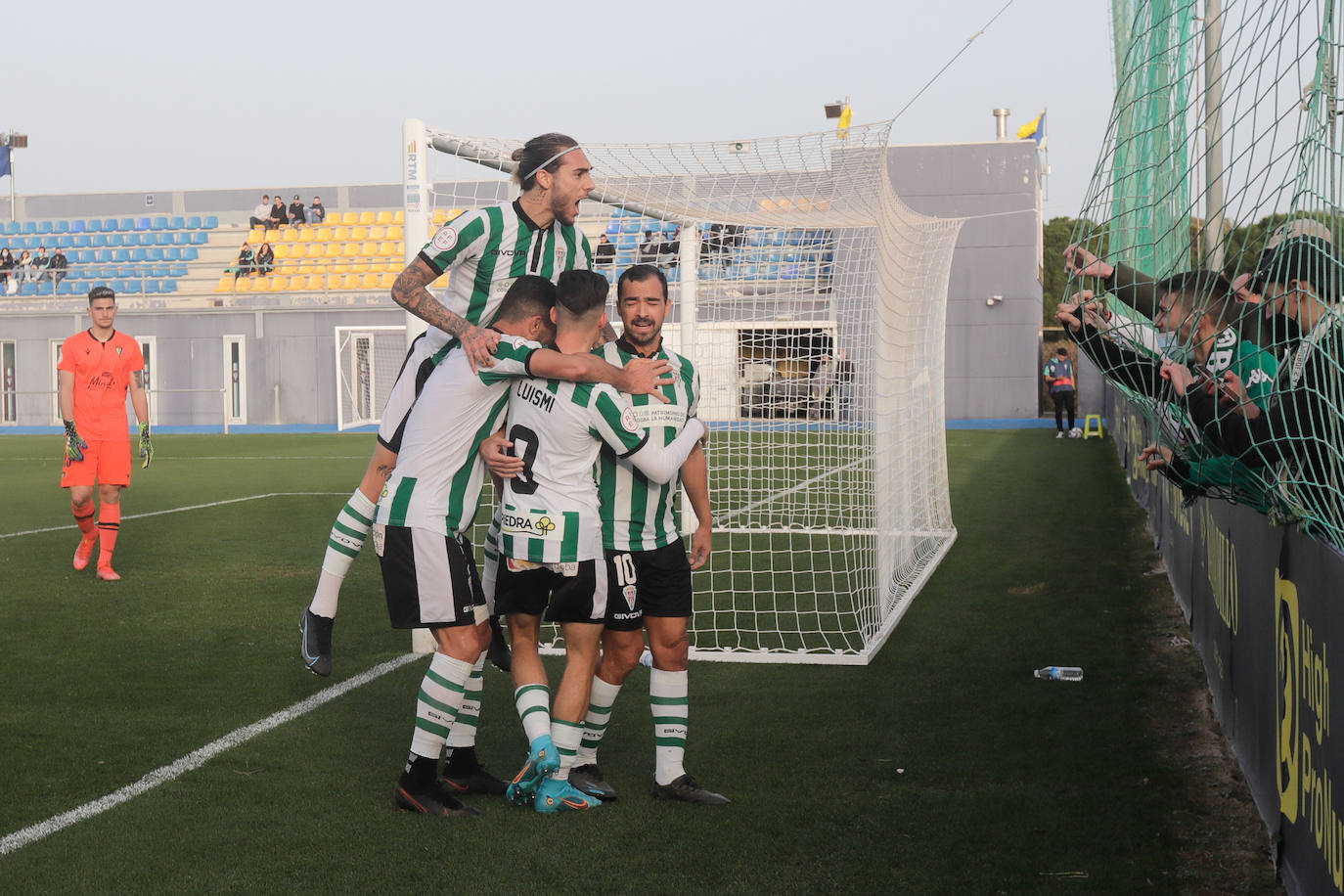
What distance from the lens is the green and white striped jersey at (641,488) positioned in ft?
13.7

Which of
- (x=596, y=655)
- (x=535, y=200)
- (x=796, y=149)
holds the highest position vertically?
(x=796, y=149)

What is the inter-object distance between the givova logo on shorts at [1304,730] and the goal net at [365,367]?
100ft

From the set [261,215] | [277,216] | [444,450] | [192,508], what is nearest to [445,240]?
[444,450]

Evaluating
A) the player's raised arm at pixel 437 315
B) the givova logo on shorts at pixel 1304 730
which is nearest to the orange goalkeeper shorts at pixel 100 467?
the player's raised arm at pixel 437 315

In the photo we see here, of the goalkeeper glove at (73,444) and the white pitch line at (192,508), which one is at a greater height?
the goalkeeper glove at (73,444)

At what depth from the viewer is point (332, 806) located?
4.12 metres

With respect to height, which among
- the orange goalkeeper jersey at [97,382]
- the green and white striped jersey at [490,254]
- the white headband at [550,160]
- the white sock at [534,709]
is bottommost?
the white sock at [534,709]

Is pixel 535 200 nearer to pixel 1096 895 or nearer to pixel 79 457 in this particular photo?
pixel 1096 895

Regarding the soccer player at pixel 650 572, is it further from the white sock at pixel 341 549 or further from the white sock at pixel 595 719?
the white sock at pixel 341 549

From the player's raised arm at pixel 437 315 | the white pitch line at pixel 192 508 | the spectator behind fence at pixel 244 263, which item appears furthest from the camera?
the spectator behind fence at pixel 244 263

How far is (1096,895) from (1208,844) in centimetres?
58

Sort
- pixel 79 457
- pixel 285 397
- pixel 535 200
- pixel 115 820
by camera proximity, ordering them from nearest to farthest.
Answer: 1. pixel 115 820
2. pixel 535 200
3. pixel 79 457
4. pixel 285 397

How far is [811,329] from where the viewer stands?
→ 9664mm

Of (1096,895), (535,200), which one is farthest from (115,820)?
(1096,895)
